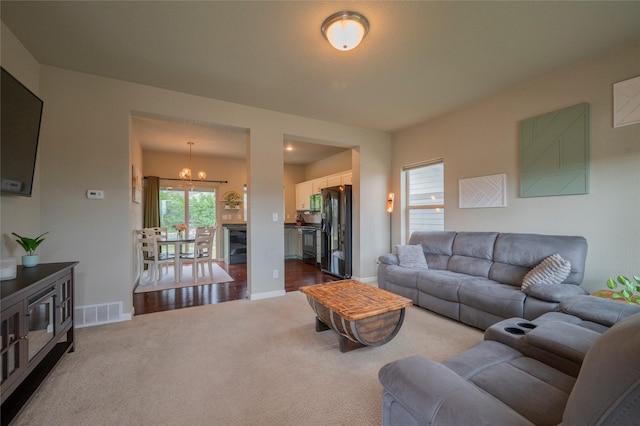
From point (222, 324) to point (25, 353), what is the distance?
60.8 inches

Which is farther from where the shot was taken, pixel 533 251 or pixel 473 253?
pixel 473 253

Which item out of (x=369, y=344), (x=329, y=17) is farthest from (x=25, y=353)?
(x=329, y=17)

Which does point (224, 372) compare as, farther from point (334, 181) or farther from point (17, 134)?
point (334, 181)

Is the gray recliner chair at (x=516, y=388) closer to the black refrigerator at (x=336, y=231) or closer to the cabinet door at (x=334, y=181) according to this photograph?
the black refrigerator at (x=336, y=231)

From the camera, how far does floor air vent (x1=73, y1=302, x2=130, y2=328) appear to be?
9.39 feet

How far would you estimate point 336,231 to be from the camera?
5305 mm

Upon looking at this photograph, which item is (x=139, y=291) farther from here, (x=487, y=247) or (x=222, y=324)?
(x=487, y=247)

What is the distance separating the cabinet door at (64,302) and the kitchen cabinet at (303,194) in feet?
18.0

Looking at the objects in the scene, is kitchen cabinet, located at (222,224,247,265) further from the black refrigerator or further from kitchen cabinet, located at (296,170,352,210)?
the black refrigerator

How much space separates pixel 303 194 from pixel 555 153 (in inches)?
225

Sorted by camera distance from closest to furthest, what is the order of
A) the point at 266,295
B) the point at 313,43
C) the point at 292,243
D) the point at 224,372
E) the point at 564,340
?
the point at 564,340 → the point at 224,372 → the point at 313,43 → the point at 266,295 → the point at 292,243

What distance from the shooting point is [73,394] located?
5.85 ft

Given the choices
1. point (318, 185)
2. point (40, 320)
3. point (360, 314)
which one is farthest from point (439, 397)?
point (318, 185)

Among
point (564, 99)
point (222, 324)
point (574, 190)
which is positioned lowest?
point (222, 324)
